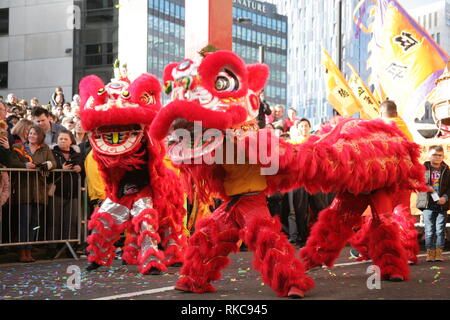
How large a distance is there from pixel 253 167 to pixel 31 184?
11.6 feet

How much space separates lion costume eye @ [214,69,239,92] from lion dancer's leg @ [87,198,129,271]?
2.14 m

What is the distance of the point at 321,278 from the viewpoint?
230 inches

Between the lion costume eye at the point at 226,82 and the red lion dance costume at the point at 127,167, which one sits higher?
the lion costume eye at the point at 226,82

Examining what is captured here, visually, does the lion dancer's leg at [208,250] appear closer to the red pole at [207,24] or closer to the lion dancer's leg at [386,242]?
the lion dancer's leg at [386,242]

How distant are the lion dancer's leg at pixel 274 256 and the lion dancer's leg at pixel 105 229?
1.92 meters

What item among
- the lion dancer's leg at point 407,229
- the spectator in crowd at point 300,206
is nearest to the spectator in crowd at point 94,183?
the spectator in crowd at point 300,206

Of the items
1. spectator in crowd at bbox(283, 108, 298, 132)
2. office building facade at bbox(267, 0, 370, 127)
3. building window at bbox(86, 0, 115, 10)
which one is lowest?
spectator in crowd at bbox(283, 108, 298, 132)

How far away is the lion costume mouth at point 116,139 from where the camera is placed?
6.30 meters

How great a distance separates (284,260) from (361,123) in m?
1.53

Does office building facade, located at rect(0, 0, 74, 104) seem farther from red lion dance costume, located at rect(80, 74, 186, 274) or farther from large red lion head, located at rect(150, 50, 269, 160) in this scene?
large red lion head, located at rect(150, 50, 269, 160)

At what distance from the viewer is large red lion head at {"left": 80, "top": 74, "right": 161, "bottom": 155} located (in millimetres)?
6211
